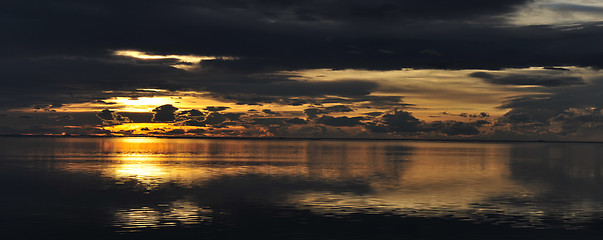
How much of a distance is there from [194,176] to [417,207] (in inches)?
1624

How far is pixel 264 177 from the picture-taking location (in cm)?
8144

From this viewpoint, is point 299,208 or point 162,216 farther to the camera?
point 299,208

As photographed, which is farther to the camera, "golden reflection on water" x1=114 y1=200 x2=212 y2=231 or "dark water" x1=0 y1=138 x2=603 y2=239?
"golden reflection on water" x1=114 y1=200 x2=212 y2=231

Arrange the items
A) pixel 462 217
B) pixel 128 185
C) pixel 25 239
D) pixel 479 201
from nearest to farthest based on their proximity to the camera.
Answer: pixel 25 239
pixel 462 217
pixel 479 201
pixel 128 185

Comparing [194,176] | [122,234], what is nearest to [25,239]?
[122,234]

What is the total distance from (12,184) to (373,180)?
4246cm

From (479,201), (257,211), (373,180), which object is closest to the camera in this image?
(257,211)

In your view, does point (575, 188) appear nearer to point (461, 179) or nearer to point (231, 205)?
point (461, 179)

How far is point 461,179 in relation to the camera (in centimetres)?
7825

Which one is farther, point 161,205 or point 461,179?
point 461,179

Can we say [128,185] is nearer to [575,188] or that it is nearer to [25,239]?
[25,239]

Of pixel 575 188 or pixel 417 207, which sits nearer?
pixel 417 207

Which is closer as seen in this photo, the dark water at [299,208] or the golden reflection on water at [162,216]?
the dark water at [299,208]

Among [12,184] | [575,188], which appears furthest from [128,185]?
[575,188]
